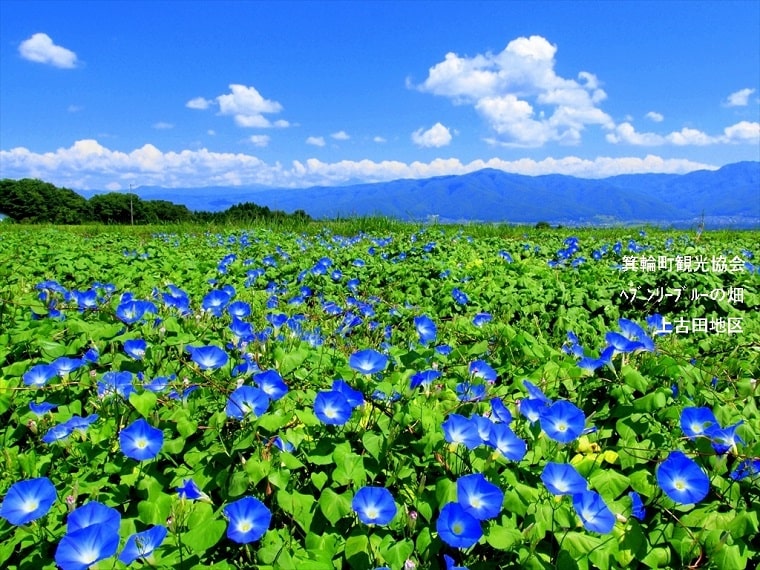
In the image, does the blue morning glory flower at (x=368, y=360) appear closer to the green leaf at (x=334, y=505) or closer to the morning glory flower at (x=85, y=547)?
the green leaf at (x=334, y=505)

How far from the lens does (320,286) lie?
552 centimetres

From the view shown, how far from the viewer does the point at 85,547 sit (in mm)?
1204

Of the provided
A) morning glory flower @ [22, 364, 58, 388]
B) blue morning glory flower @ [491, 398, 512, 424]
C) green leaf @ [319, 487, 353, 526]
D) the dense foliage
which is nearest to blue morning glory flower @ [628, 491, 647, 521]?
the dense foliage

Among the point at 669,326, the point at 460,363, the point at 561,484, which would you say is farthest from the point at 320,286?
the point at 561,484

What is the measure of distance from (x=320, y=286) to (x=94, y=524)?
4.33 metres

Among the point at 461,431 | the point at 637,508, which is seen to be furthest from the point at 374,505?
the point at 637,508

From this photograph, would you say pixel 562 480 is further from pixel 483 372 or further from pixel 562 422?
pixel 483 372

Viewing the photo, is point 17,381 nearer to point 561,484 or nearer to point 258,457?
point 258,457

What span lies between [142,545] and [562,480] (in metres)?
1.13

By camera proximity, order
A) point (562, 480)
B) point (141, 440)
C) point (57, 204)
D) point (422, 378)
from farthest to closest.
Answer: point (57, 204) → point (422, 378) → point (141, 440) → point (562, 480)

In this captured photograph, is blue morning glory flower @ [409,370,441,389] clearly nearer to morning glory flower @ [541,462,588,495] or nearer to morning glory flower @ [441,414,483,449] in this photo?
morning glory flower @ [441,414,483,449]

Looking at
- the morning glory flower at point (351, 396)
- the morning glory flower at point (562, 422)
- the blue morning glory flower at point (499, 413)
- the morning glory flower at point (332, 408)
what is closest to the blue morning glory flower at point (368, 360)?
the morning glory flower at point (351, 396)

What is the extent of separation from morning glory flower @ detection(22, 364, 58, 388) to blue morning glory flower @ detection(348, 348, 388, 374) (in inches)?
55.7

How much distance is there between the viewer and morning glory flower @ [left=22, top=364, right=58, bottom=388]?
229 centimetres
